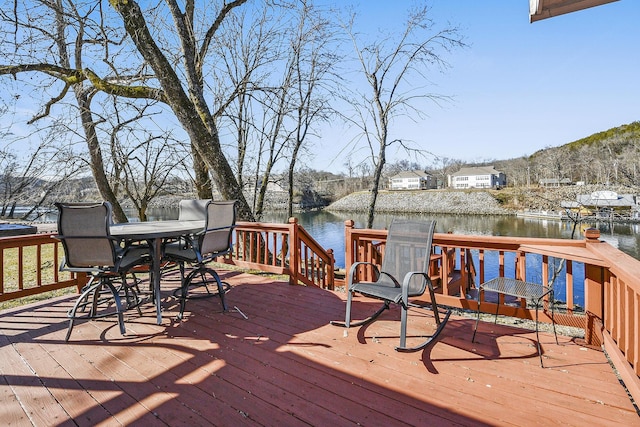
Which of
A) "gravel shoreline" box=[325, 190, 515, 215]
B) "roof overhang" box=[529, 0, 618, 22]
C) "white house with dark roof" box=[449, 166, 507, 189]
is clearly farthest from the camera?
"white house with dark roof" box=[449, 166, 507, 189]

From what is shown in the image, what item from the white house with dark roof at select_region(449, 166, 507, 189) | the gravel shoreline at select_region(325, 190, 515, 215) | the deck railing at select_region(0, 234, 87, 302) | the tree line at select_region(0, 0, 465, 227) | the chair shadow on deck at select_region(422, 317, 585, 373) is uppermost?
the white house with dark roof at select_region(449, 166, 507, 189)

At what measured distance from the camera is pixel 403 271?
2848 millimetres

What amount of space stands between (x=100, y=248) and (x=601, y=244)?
162 inches

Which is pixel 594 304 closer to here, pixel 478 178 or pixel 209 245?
pixel 209 245

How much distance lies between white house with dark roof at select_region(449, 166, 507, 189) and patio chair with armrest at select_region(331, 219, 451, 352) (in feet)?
175

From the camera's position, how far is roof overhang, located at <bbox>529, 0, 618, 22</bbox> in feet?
7.20

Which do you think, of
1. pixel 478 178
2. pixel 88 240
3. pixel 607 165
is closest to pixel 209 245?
pixel 88 240

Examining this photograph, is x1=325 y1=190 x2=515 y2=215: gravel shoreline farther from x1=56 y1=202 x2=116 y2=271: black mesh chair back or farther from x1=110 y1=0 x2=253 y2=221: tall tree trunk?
x1=56 y1=202 x2=116 y2=271: black mesh chair back

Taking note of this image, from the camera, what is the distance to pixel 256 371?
2152mm

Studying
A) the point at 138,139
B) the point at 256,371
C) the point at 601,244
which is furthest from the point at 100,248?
the point at 138,139

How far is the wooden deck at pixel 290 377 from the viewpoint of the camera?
168 cm

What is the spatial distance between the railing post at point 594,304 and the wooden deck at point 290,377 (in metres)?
0.14

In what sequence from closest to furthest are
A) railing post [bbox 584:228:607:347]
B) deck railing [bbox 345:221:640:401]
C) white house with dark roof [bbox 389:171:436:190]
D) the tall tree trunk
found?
deck railing [bbox 345:221:640:401], railing post [bbox 584:228:607:347], the tall tree trunk, white house with dark roof [bbox 389:171:436:190]

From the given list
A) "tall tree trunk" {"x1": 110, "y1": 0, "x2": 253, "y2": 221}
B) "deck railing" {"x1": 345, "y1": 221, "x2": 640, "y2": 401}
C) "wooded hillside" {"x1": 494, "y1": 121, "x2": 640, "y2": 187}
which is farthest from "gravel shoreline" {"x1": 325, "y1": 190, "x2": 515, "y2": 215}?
"deck railing" {"x1": 345, "y1": 221, "x2": 640, "y2": 401}
